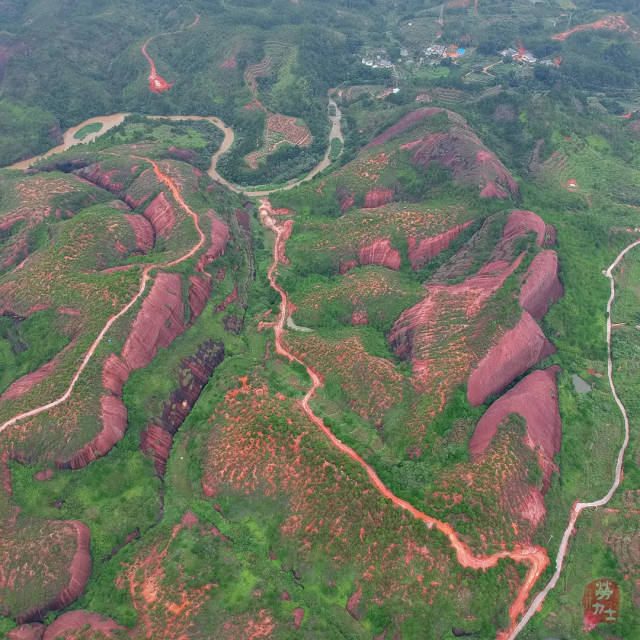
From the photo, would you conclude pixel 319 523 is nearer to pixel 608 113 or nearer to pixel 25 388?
pixel 25 388

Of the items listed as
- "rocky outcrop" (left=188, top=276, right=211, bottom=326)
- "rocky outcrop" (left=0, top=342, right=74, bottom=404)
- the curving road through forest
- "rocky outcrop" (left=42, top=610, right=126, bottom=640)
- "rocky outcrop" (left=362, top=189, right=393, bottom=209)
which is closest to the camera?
"rocky outcrop" (left=42, top=610, right=126, bottom=640)

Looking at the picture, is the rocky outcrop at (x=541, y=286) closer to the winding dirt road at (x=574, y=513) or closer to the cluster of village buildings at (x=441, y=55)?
the winding dirt road at (x=574, y=513)

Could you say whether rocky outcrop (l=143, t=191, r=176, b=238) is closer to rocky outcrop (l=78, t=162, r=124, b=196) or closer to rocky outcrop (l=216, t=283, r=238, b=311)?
rocky outcrop (l=78, t=162, r=124, b=196)

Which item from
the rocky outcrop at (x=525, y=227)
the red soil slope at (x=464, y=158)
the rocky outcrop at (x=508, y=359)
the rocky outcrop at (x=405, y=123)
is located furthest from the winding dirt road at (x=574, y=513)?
the rocky outcrop at (x=405, y=123)

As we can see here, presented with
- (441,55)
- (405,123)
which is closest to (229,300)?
(405,123)

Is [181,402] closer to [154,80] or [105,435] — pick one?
[105,435]

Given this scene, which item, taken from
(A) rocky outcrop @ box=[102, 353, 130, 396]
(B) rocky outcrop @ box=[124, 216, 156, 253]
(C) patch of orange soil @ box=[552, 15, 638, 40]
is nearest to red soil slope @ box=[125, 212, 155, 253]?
(B) rocky outcrop @ box=[124, 216, 156, 253]

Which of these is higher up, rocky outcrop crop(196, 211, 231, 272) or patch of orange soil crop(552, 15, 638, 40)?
patch of orange soil crop(552, 15, 638, 40)
